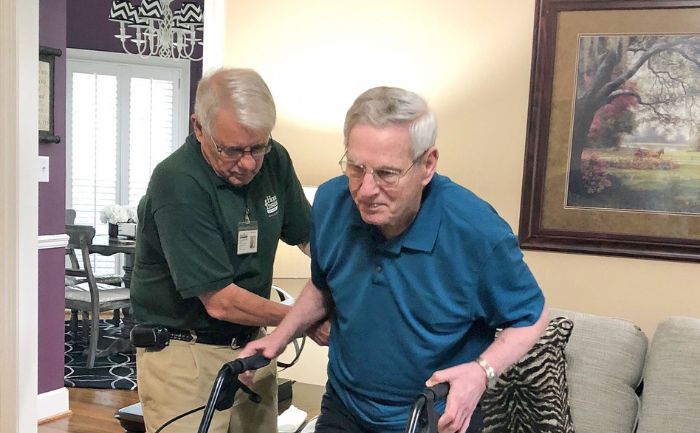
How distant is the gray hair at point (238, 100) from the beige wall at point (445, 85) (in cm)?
86

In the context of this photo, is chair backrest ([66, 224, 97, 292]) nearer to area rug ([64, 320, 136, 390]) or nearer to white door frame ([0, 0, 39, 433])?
area rug ([64, 320, 136, 390])

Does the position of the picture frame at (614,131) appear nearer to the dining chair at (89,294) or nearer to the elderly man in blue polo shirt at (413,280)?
the elderly man in blue polo shirt at (413,280)

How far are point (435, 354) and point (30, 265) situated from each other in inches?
91.1

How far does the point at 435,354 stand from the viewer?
58.3 inches

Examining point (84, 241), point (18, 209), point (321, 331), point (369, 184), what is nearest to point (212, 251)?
point (321, 331)

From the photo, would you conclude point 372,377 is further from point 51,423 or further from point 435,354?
point 51,423

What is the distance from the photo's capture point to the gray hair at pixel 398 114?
1.39 metres

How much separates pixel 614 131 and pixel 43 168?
9.38 ft

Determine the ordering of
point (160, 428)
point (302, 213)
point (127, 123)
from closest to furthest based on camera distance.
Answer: point (160, 428)
point (302, 213)
point (127, 123)

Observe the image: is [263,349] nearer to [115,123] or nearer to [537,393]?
[537,393]

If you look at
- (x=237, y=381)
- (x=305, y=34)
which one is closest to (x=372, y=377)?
(x=237, y=381)

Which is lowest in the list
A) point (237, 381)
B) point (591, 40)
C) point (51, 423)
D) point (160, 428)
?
point (51, 423)

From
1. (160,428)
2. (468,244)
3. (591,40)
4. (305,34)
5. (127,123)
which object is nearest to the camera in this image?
(468,244)

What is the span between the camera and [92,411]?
3936mm
